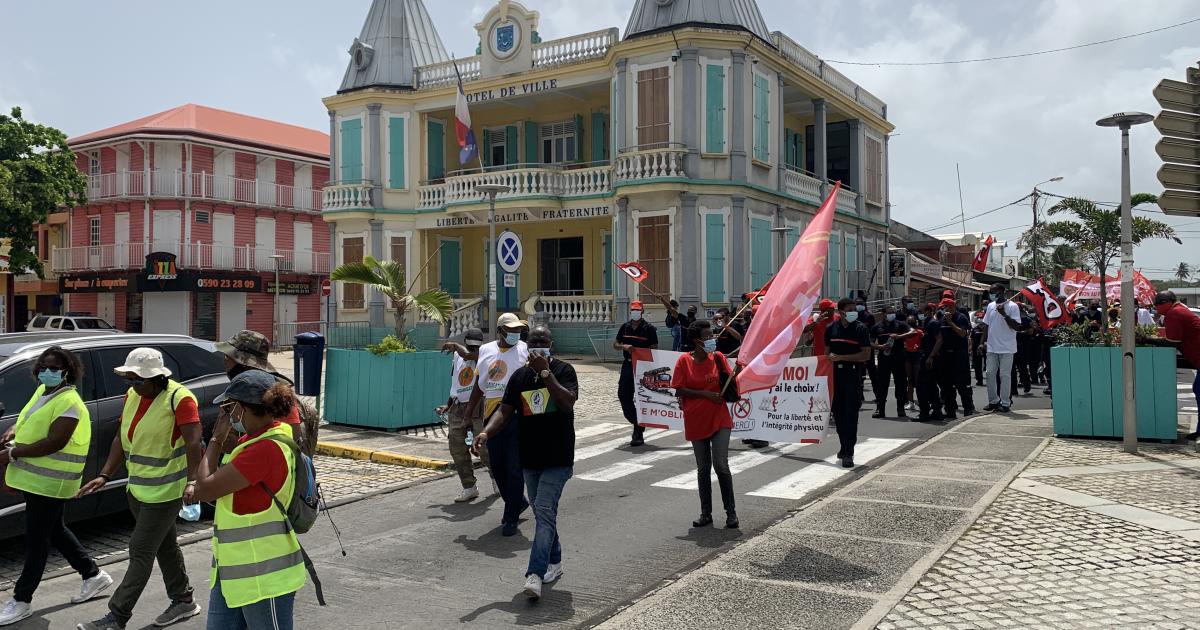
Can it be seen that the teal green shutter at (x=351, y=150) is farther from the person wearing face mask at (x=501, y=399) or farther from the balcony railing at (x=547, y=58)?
the person wearing face mask at (x=501, y=399)

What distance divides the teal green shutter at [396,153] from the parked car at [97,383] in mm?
22217

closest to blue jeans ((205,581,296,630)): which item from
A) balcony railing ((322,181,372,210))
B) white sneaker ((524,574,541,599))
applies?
white sneaker ((524,574,541,599))

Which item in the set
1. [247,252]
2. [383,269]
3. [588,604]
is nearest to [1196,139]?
[588,604]

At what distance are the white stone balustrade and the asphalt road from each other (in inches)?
581

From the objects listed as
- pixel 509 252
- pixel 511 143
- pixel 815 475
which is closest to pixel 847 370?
pixel 815 475

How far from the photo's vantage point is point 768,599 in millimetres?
5465

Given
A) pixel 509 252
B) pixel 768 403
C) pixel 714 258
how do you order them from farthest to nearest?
pixel 714 258 < pixel 509 252 < pixel 768 403

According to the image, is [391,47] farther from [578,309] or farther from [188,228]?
[188,228]

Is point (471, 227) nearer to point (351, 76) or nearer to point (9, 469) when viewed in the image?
point (351, 76)

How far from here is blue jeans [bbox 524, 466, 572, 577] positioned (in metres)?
5.64

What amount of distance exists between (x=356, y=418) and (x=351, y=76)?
2049cm

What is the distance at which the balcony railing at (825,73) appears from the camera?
26.7 metres

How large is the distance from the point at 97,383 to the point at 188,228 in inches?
1378

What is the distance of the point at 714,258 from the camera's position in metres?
24.3
